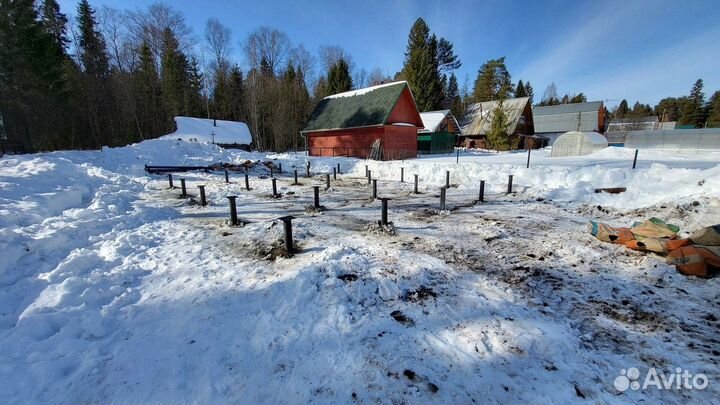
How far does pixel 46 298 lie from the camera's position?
3.77m

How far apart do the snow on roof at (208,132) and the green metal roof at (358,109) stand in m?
9.89

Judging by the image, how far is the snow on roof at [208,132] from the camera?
3032 centimetres

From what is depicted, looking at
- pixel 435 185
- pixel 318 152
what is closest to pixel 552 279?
pixel 435 185

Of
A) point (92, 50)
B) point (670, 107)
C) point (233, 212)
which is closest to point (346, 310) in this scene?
point (233, 212)

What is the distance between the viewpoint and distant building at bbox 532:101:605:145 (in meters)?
42.9

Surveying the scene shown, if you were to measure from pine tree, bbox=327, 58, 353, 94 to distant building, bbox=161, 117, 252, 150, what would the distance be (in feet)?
65.1

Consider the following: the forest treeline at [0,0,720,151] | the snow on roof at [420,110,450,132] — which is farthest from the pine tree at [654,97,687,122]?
the snow on roof at [420,110,450,132]

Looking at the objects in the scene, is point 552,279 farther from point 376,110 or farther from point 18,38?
point 18,38

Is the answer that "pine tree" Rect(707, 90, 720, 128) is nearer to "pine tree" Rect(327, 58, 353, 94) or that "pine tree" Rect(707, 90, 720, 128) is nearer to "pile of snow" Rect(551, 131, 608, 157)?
"pile of snow" Rect(551, 131, 608, 157)

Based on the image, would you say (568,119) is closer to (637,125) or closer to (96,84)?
(637,125)

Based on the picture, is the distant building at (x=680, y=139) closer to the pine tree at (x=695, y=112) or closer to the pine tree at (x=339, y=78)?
the pine tree at (x=339, y=78)

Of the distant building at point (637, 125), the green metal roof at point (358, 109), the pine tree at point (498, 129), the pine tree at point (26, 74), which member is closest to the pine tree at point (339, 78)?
the green metal roof at point (358, 109)

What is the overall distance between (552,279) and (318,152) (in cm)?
2644

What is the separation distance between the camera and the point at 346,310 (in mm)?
3629
